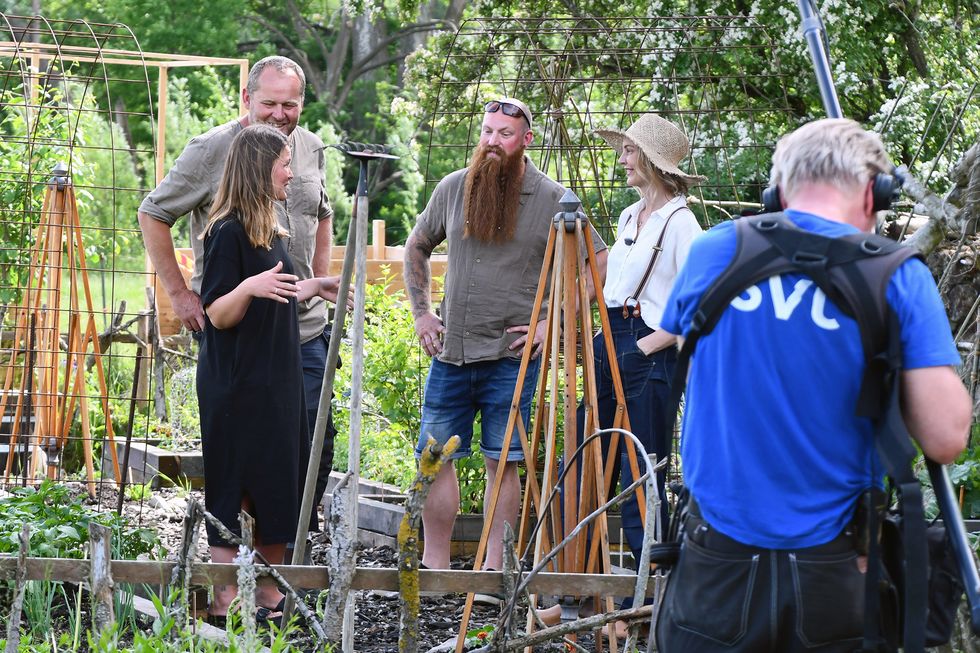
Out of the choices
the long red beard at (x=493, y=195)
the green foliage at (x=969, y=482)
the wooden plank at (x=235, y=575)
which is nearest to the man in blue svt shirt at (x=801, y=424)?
the wooden plank at (x=235, y=575)

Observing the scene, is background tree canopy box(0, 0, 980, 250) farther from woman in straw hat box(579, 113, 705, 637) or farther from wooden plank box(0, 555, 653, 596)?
wooden plank box(0, 555, 653, 596)

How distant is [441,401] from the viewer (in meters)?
4.50

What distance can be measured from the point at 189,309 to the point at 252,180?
1.95ft

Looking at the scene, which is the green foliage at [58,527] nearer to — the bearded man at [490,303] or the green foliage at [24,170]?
the bearded man at [490,303]

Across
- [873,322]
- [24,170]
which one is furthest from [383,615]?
[24,170]

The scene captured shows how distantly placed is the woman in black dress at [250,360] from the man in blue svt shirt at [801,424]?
77.8 inches

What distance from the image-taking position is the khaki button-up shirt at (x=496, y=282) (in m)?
4.42

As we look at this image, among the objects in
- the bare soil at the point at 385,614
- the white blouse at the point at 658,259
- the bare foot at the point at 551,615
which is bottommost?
the bare soil at the point at 385,614

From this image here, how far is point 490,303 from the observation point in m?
4.42

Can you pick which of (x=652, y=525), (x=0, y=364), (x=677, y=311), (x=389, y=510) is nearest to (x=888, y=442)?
(x=677, y=311)

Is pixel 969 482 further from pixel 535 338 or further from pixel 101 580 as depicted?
pixel 101 580

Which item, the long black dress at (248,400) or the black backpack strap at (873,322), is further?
the long black dress at (248,400)

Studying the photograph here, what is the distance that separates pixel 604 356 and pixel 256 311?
4.10 feet

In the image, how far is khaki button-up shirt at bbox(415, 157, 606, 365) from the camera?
14.5ft
